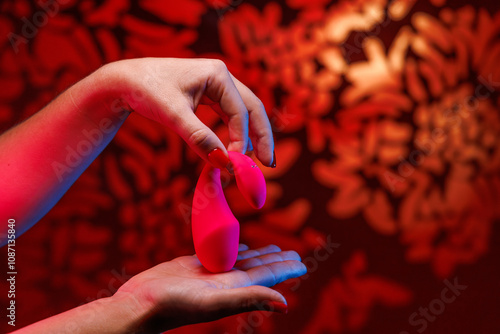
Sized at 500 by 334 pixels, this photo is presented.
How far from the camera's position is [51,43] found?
1.58 m

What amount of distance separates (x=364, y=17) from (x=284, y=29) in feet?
1.11

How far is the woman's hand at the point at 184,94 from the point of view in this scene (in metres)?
0.67

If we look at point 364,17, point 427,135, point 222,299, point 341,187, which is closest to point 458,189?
point 427,135

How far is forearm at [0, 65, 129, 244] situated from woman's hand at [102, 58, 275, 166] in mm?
71

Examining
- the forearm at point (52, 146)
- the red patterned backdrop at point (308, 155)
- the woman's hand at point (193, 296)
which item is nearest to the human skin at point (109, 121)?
the forearm at point (52, 146)

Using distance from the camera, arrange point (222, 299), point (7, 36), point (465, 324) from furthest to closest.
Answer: point (465, 324), point (7, 36), point (222, 299)

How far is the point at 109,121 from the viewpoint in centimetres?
81

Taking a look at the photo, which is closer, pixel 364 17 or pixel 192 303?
pixel 192 303

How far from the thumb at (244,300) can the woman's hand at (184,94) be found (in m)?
0.24

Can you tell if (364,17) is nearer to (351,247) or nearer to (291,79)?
(291,79)

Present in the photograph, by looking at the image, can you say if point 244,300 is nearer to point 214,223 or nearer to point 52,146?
point 214,223

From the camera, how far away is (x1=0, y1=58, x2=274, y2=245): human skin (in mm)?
691

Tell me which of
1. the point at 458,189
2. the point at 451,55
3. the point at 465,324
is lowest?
the point at 465,324

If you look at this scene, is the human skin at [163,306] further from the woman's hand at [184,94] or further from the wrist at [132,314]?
the woman's hand at [184,94]
